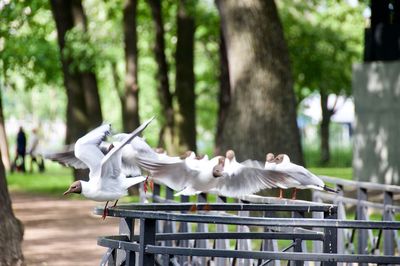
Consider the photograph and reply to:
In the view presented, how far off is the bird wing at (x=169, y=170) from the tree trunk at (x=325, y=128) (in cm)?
3844

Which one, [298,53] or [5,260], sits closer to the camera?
[5,260]

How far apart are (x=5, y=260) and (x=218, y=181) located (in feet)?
9.94

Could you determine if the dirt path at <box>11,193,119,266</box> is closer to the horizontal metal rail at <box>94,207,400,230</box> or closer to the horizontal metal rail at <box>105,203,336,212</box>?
the horizontal metal rail at <box>105,203,336,212</box>

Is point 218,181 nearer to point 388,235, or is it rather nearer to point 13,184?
point 388,235

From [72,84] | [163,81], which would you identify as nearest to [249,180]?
[72,84]

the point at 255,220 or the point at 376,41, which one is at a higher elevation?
the point at 376,41

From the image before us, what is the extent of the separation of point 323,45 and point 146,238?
44583 millimetres

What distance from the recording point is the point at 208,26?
4603cm

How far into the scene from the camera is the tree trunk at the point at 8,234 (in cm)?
1220

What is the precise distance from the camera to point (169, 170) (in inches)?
376

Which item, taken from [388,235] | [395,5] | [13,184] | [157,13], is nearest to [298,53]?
[157,13]

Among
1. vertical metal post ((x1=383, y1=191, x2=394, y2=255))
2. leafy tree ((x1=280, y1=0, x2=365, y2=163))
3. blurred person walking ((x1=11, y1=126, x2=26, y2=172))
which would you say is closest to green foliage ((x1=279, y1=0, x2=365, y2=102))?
leafy tree ((x1=280, y1=0, x2=365, y2=163))

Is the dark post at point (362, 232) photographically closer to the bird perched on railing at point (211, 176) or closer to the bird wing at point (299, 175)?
the bird wing at point (299, 175)

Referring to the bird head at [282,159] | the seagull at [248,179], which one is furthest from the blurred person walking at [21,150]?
the seagull at [248,179]
